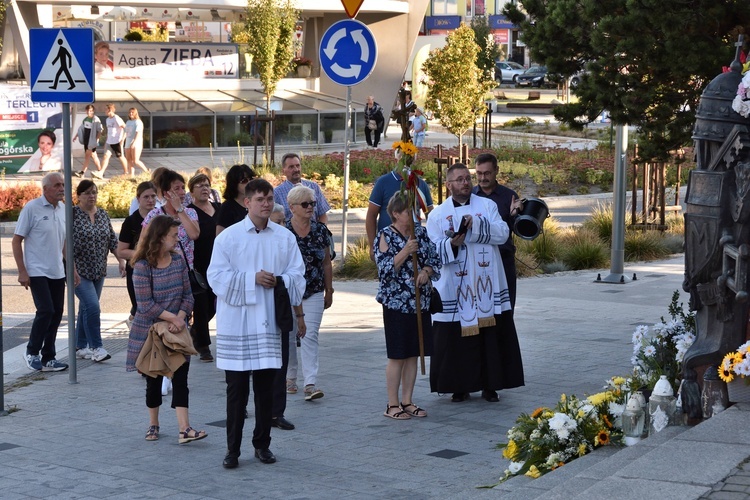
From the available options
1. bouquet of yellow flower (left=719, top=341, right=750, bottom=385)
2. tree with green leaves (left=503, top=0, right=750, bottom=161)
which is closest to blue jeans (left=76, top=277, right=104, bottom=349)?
tree with green leaves (left=503, top=0, right=750, bottom=161)

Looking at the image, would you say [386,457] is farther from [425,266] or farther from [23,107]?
[23,107]

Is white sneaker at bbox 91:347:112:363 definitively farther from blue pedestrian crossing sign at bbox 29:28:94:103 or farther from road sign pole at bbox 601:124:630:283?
road sign pole at bbox 601:124:630:283

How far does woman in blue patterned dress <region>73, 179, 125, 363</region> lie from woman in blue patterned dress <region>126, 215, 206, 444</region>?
2678 mm

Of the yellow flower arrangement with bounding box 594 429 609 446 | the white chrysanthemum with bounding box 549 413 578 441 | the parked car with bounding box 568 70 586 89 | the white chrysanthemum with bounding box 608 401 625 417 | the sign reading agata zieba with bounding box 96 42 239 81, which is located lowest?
the yellow flower arrangement with bounding box 594 429 609 446

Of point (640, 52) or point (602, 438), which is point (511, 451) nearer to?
point (602, 438)

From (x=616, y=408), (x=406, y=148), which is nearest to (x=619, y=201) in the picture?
(x=406, y=148)

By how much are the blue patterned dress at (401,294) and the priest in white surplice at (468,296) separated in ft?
1.38

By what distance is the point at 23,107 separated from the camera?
86.5 feet

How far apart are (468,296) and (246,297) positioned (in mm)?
2208

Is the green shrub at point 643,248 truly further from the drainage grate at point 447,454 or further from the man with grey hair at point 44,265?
the drainage grate at point 447,454

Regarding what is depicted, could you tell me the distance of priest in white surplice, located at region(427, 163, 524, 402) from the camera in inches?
357

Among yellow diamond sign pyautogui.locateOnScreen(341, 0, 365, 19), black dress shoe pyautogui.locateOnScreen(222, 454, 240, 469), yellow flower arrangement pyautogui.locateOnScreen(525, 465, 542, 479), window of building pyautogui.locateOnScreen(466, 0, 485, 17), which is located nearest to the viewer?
yellow flower arrangement pyautogui.locateOnScreen(525, 465, 542, 479)

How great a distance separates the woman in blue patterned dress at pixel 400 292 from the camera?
8.61 metres

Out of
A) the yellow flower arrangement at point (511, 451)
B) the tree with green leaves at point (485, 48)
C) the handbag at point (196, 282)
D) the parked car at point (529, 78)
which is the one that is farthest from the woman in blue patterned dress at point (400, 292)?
the parked car at point (529, 78)
